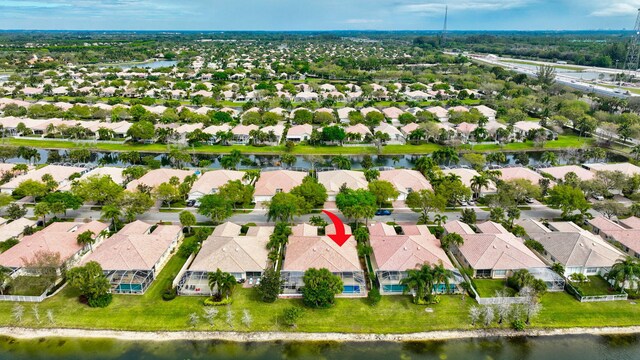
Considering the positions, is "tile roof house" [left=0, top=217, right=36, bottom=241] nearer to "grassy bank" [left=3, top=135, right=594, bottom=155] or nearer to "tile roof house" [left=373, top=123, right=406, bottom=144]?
"grassy bank" [left=3, top=135, right=594, bottom=155]

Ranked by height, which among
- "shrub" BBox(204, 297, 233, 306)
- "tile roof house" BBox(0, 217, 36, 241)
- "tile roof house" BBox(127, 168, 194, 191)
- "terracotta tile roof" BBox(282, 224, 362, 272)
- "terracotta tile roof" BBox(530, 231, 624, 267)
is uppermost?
"tile roof house" BBox(127, 168, 194, 191)

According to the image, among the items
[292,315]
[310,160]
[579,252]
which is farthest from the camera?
[310,160]

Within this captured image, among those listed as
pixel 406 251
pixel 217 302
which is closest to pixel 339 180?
pixel 406 251

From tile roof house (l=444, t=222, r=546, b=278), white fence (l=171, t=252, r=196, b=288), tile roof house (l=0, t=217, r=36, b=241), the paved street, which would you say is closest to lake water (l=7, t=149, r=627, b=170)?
the paved street

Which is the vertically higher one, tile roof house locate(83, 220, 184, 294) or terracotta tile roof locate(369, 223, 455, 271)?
terracotta tile roof locate(369, 223, 455, 271)

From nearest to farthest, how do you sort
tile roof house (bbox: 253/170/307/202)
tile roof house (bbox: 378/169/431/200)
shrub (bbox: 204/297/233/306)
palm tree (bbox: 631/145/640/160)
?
shrub (bbox: 204/297/233/306) < tile roof house (bbox: 253/170/307/202) < tile roof house (bbox: 378/169/431/200) < palm tree (bbox: 631/145/640/160)

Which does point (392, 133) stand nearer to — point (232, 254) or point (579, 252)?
point (579, 252)

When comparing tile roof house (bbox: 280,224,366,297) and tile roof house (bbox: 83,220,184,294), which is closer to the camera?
tile roof house (bbox: 83,220,184,294)

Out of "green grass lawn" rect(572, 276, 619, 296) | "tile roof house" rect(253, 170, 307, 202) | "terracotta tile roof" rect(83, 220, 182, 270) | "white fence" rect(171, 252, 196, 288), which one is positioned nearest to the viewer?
"green grass lawn" rect(572, 276, 619, 296)
